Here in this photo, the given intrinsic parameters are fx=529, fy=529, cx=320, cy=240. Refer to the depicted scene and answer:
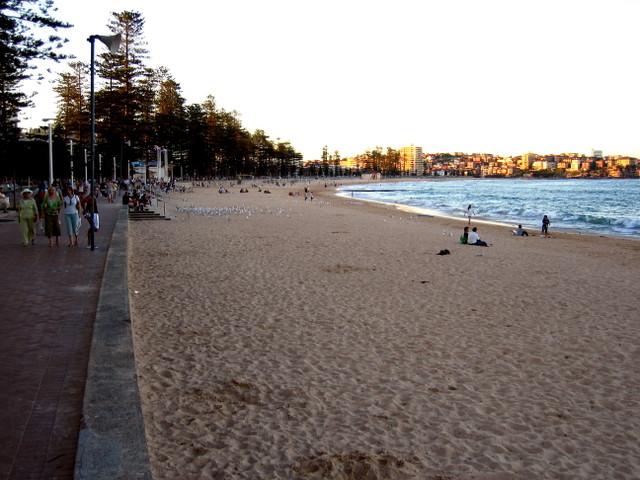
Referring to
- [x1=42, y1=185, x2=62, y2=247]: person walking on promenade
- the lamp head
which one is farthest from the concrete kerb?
the lamp head

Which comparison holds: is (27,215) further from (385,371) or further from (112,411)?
(385,371)

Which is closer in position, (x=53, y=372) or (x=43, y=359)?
(x=53, y=372)

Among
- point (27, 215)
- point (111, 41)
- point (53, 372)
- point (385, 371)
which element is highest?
point (111, 41)

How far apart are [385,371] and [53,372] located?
9.57ft

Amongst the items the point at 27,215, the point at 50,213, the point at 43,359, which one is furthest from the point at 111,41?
the point at 43,359

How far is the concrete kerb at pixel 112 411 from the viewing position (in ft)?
9.62

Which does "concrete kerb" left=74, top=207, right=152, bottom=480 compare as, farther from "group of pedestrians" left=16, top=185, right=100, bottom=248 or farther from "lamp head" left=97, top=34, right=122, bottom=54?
"lamp head" left=97, top=34, right=122, bottom=54

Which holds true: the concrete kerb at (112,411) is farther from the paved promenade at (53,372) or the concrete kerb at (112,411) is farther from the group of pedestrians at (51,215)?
the group of pedestrians at (51,215)

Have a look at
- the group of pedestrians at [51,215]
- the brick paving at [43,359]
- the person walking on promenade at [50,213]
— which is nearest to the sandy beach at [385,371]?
the brick paving at [43,359]

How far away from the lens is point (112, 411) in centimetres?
358

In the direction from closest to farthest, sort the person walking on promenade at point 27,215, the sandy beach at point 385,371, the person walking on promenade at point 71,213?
the sandy beach at point 385,371, the person walking on promenade at point 27,215, the person walking on promenade at point 71,213

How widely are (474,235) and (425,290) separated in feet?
22.9

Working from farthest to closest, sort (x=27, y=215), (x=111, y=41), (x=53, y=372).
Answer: (x=27, y=215) → (x=111, y=41) → (x=53, y=372)

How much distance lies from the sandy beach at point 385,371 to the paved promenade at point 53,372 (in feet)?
1.44
